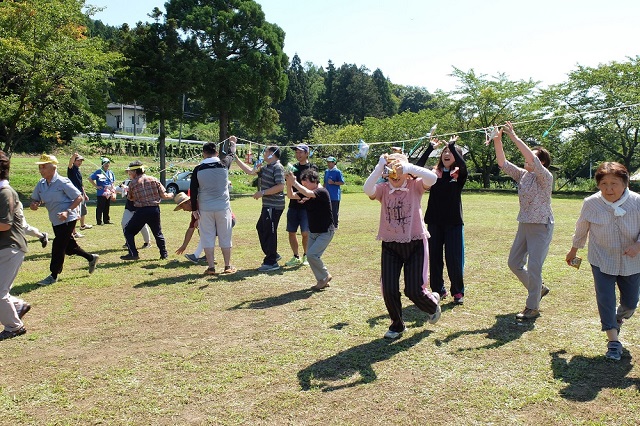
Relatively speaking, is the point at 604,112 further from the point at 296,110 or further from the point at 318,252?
the point at 296,110

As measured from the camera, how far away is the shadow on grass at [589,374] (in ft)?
13.4

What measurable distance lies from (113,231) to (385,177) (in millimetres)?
10455

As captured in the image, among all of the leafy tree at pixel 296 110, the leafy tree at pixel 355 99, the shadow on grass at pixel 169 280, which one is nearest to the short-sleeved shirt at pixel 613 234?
the shadow on grass at pixel 169 280

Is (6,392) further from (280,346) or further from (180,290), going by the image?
(180,290)

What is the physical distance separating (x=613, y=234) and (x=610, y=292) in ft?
1.72

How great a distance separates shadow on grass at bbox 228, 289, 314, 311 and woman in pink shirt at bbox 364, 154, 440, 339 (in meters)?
1.95

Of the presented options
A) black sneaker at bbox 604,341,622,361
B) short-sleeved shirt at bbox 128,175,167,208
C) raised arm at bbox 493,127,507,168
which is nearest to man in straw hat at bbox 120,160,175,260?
short-sleeved shirt at bbox 128,175,167,208

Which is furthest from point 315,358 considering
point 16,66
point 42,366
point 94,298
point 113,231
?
point 16,66

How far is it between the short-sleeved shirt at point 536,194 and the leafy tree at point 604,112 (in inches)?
1181

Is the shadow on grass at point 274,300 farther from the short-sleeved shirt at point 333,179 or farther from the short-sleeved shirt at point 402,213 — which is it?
the short-sleeved shirt at point 333,179

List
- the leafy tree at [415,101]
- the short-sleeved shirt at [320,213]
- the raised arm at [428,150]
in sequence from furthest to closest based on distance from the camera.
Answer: the leafy tree at [415,101], the short-sleeved shirt at [320,213], the raised arm at [428,150]

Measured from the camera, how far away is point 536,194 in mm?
5672

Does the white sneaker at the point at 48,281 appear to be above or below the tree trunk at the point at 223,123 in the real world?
below

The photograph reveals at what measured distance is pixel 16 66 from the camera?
69.4ft
